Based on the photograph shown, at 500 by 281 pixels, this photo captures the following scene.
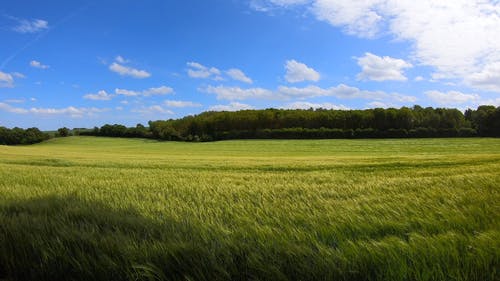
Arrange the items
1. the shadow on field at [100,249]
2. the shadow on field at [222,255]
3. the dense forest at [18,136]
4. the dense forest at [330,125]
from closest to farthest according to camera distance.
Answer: the shadow on field at [222,255] < the shadow on field at [100,249] < the dense forest at [330,125] < the dense forest at [18,136]

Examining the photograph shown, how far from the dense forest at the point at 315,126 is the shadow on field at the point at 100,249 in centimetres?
8158

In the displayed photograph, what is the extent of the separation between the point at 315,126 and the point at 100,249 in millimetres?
93869

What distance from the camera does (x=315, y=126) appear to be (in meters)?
94.9

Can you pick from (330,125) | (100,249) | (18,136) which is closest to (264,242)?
(100,249)

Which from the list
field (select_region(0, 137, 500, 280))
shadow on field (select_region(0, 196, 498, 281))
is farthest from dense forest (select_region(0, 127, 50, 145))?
shadow on field (select_region(0, 196, 498, 281))

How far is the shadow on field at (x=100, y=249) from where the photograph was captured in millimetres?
2525

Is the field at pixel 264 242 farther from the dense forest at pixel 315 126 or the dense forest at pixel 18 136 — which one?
the dense forest at pixel 18 136

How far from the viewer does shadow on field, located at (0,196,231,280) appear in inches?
99.4

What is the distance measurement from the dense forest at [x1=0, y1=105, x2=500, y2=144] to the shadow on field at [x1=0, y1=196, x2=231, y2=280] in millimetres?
81576

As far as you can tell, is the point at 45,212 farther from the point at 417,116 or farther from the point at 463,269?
the point at 417,116

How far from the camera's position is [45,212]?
13.1 feet

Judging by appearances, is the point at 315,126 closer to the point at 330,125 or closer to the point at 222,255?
the point at 330,125

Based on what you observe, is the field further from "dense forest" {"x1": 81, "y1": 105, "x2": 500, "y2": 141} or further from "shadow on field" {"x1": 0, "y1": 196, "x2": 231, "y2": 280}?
"dense forest" {"x1": 81, "y1": 105, "x2": 500, "y2": 141}

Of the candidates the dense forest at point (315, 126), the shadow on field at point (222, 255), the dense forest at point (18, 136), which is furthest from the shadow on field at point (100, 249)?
the dense forest at point (18, 136)
